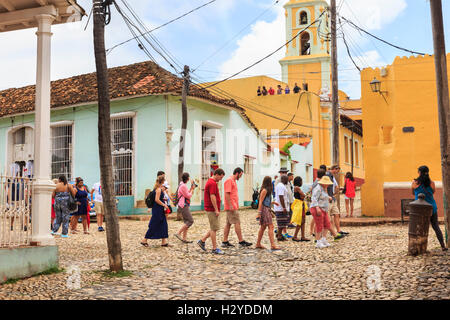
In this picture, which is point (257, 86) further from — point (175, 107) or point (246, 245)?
point (246, 245)

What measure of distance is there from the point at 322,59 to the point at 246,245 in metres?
27.7

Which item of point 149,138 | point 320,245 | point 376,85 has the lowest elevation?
point 320,245

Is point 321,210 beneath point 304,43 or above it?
beneath

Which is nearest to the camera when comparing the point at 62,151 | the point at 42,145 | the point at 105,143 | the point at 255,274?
the point at 255,274

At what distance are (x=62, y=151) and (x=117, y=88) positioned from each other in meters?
3.57

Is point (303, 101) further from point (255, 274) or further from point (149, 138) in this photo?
point (255, 274)

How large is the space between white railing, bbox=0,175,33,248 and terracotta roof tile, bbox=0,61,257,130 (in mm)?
11047

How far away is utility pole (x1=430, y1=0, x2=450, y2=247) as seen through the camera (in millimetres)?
8289

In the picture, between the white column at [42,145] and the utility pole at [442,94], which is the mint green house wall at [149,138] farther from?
the utility pole at [442,94]

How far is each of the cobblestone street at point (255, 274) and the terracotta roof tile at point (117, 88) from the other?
9170 millimetres

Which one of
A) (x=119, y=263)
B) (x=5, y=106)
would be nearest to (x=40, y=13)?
(x=119, y=263)

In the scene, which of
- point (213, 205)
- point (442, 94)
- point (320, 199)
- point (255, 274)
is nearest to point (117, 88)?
point (213, 205)

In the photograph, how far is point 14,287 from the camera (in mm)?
6352

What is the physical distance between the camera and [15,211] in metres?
7.09
